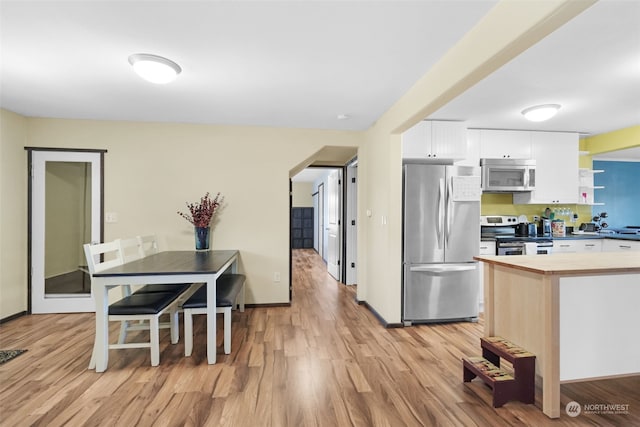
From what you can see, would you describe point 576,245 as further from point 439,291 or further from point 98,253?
point 98,253

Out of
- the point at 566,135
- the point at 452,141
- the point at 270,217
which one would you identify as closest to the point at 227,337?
the point at 270,217

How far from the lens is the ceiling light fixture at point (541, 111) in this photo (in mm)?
3104

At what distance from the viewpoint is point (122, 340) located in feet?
8.84

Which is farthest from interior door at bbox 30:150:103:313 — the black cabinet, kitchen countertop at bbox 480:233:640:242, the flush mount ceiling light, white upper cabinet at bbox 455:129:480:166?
the black cabinet

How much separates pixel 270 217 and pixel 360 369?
2203mm

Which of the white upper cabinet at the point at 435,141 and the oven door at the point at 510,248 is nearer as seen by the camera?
the white upper cabinet at the point at 435,141

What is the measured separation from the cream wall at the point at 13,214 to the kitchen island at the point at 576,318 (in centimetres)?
486


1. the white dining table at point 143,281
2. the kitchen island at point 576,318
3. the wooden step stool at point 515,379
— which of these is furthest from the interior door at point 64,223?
the kitchen island at point 576,318

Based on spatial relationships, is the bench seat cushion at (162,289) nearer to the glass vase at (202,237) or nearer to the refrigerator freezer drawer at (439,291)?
the glass vase at (202,237)

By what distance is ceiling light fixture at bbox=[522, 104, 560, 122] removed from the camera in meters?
3.10

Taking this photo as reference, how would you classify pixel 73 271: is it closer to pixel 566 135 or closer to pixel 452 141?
pixel 452 141

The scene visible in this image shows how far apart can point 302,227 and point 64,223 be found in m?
7.17

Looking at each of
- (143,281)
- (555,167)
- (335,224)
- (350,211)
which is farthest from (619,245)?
(143,281)

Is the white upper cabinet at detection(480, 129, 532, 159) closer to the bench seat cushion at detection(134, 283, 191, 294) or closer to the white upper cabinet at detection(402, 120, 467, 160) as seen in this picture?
the white upper cabinet at detection(402, 120, 467, 160)
